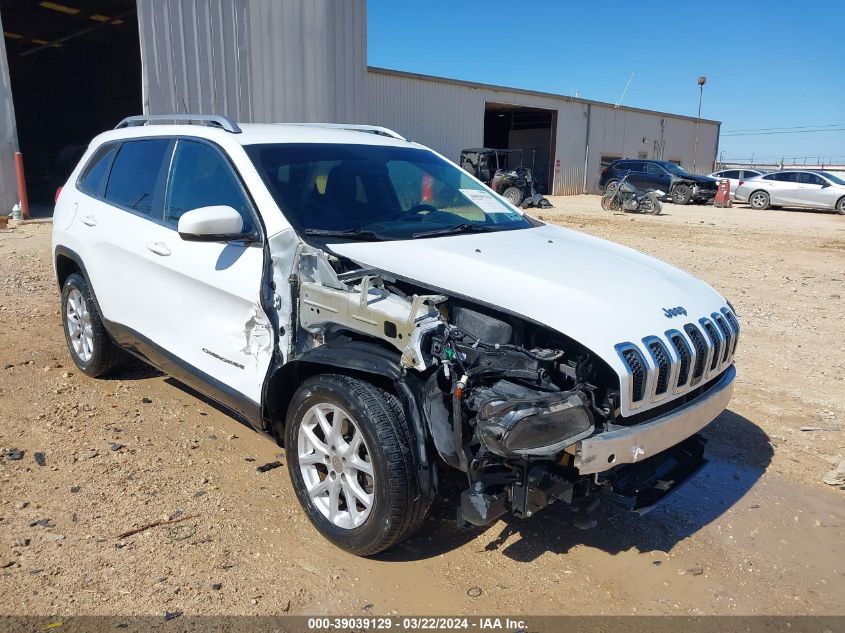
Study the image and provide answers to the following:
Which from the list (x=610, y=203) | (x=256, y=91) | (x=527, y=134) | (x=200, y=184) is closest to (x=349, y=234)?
(x=200, y=184)

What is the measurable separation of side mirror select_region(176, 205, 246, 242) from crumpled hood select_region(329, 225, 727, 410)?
50 centimetres

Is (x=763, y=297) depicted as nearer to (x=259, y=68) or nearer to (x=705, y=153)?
(x=259, y=68)

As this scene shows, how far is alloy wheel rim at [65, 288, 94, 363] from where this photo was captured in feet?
16.5

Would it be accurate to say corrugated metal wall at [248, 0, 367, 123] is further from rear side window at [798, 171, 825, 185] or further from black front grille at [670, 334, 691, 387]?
rear side window at [798, 171, 825, 185]

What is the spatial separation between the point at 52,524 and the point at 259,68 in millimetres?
13676

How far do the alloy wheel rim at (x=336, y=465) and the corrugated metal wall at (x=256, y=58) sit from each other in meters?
12.6

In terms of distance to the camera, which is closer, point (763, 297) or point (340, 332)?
point (340, 332)

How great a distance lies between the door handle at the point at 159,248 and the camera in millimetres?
3885

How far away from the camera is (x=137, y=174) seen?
4422 millimetres

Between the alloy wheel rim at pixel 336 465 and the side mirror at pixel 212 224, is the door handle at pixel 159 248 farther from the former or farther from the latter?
the alloy wheel rim at pixel 336 465

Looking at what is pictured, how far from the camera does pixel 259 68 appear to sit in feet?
49.6

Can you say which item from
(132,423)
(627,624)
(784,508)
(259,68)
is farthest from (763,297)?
(259,68)

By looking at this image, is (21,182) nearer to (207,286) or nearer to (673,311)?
(207,286)

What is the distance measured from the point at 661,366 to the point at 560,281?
566 millimetres
